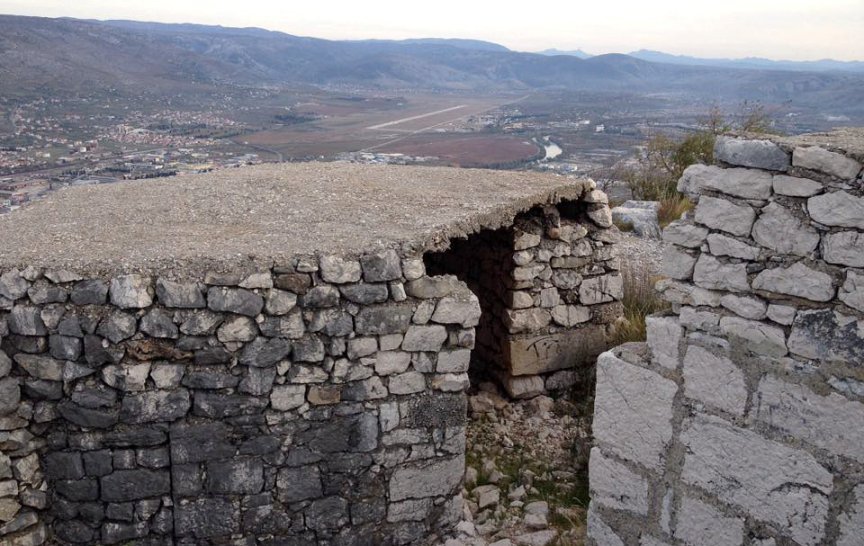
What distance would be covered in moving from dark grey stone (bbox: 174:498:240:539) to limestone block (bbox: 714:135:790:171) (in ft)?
11.6

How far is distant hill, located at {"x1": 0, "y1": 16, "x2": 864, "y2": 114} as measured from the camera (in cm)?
2953

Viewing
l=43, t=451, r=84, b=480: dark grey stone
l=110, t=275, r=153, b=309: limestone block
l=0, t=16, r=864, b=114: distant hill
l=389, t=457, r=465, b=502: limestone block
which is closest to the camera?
l=110, t=275, r=153, b=309: limestone block

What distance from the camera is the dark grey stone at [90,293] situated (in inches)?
163

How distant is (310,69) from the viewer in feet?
249

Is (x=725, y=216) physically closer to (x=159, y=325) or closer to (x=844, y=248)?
(x=844, y=248)

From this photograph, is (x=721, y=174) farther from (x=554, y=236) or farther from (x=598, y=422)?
(x=554, y=236)

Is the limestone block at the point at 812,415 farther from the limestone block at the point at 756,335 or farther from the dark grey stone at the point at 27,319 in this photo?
the dark grey stone at the point at 27,319

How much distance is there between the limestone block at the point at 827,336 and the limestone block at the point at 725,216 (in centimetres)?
37

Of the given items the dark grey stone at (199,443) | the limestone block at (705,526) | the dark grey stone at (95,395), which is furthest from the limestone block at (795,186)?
the dark grey stone at (95,395)

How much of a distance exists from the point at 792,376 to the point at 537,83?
84.9 metres

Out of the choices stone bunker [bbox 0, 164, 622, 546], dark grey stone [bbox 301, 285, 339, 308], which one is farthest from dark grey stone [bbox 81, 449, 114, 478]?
dark grey stone [bbox 301, 285, 339, 308]

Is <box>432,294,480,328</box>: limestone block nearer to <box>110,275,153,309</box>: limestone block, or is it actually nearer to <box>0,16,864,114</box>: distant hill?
<box>110,275,153,309</box>: limestone block

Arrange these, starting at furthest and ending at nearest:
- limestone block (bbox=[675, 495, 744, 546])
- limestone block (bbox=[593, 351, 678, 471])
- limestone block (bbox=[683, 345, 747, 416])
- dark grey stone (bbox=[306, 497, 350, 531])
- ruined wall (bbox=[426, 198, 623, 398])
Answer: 1. ruined wall (bbox=[426, 198, 623, 398])
2. dark grey stone (bbox=[306, 497, 350, 531])
3. limestone block (bbox=[593, 351, 678, 471])
4. limestone block (bbox=[675, 495, 744, 546])
5. limestone block (bbox=[683, 345, 747, 416])

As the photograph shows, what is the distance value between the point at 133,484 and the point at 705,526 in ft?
10.8
